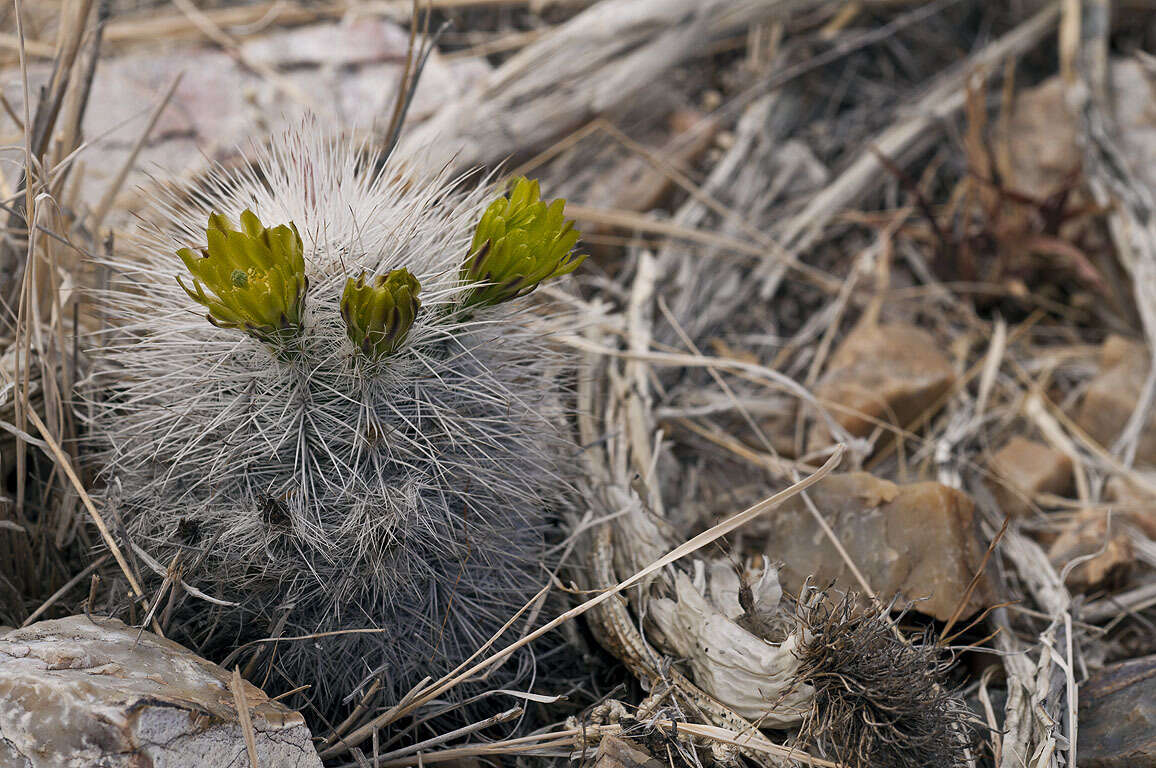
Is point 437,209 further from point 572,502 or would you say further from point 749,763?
point 749,763

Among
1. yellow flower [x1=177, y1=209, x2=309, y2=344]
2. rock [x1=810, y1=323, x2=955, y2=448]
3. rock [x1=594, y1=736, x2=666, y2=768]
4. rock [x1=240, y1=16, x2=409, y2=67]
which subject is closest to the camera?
yellow flower [x1=177, y1=209, x2=309, y2=344]

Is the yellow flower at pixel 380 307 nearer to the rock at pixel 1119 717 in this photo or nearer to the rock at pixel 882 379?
the rock at pixel 882 379

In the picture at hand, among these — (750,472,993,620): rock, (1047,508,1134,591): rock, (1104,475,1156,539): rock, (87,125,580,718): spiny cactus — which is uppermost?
(87,125,580,718): spiny cactus

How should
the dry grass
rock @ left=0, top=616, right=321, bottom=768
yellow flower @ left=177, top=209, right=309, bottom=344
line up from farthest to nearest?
the dry grass < yellow flower @ left=177, top=209, right=309, bottom=344 < rock @ left=0, top=616, right=321, bottom=768

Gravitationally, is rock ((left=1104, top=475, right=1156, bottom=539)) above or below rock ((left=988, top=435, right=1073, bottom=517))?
below

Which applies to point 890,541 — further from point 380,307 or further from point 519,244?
point 380,307

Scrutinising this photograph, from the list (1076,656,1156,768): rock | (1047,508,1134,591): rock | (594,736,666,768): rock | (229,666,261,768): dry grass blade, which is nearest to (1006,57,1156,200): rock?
(1047,508,1134,591): rock

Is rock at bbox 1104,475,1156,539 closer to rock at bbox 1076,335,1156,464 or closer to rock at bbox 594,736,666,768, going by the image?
rock at bbox 1076,335,1156,464
